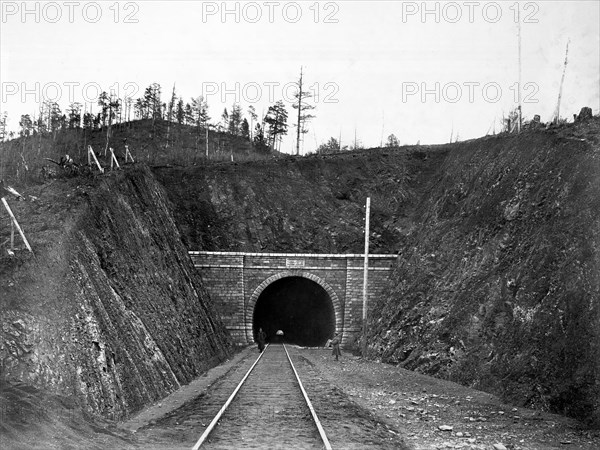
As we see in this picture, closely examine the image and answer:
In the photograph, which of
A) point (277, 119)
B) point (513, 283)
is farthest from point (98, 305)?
point (277, 119)

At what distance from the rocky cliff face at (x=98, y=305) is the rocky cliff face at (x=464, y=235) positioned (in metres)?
7.16

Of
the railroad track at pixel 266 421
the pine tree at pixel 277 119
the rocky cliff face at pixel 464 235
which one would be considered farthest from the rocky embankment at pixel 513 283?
the pine tree at pixel 277 119

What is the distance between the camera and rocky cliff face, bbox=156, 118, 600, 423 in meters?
10.8

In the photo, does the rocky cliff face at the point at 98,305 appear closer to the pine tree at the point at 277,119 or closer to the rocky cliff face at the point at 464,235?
the rocky cliff face at the point at 464,235

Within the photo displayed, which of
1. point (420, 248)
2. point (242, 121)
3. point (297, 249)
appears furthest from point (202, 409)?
point (242, 121)

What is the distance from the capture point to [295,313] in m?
39.3

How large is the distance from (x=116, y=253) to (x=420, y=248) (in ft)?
45.1

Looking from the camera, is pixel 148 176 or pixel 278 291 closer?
pixel 148 176

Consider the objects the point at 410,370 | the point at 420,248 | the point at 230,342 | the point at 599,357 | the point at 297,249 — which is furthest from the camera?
the point at 297,249

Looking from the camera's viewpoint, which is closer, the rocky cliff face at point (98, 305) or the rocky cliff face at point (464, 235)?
the rocky cliff face at point (98, 305)

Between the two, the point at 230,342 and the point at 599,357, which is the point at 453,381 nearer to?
the point at 599,357

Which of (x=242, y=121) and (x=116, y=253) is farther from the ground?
(x=242, y=121)

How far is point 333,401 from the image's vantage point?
12055mm

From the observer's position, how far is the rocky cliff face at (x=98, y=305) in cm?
869
